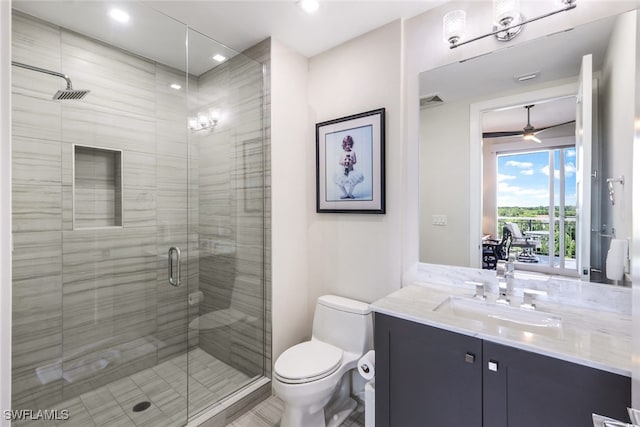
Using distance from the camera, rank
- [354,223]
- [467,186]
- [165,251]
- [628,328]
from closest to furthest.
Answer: [628,328] → [467,186] → [354,223] → [165,251]

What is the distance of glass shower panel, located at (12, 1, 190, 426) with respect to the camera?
178cm

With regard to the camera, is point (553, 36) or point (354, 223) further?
point (354, 223)

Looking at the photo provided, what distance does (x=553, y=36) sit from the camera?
147 cm

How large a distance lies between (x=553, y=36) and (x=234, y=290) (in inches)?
100

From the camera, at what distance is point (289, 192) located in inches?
90.6

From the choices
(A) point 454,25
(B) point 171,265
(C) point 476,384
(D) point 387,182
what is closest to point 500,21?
(A) point 454,25

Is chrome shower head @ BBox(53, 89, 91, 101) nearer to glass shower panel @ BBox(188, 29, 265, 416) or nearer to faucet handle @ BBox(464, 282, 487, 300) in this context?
glass shower panel @ BBox(188, 29, 265, 416)

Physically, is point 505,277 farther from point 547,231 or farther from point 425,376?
point 425,376

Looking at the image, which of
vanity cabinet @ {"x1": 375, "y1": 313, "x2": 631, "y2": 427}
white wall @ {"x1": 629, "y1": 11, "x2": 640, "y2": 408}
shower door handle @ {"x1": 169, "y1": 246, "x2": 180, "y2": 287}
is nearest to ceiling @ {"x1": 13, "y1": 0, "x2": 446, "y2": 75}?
shower door handle @ {"x1": 169, "y1": 246, "x2": 180, "y2": 287}

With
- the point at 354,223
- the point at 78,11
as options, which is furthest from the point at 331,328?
the point at 78,11

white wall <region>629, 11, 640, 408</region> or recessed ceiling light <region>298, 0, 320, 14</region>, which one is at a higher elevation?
recessed ceiling light <region>298, 0, 320, 14</region>

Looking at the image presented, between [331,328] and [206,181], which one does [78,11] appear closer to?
[206,181]

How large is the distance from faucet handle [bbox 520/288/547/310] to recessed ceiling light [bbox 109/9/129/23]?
291cm

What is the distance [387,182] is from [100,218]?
206cm
